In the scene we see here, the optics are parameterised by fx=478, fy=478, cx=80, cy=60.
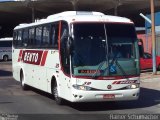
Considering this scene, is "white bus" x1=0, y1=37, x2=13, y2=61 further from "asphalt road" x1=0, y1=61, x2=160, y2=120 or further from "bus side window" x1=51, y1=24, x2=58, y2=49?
"bus side window" x1=51, y1=24, x2=58, y2=49

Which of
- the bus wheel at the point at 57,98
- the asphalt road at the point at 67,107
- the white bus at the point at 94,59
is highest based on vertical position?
the white bus at the point at 94,59

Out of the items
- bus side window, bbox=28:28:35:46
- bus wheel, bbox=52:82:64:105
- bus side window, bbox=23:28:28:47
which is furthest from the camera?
bus side window, bbox=23:28:28:47

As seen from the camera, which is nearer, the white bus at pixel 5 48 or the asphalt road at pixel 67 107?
the asphalt road at pixel 67 107

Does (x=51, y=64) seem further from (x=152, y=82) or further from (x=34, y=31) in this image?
(x=152, y=82)

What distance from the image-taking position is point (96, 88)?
546 inches

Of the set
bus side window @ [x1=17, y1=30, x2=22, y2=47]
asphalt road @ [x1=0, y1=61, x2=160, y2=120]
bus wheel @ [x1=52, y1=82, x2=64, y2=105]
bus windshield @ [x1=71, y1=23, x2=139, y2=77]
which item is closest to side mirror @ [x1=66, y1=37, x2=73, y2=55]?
bus windshield @ [x1=71, y1=23, x2=139, y2=77]

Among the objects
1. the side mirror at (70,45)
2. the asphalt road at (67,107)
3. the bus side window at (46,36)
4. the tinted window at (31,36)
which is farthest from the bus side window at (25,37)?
the side mirror at (70,45)

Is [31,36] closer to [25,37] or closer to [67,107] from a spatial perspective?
[25,37]

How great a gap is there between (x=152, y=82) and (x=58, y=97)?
9140 millimetres

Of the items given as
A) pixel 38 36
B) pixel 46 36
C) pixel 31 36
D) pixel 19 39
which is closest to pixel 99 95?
pixel 46 36

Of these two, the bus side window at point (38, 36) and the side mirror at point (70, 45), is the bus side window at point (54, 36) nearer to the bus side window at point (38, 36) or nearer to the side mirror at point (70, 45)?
the side mirror at point (70, 45)

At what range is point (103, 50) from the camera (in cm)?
1414

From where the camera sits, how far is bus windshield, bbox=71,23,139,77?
1395 cm

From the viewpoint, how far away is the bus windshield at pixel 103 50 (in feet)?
45.8
